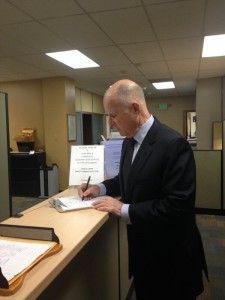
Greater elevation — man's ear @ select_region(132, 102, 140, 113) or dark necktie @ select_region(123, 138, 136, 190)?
man's ear @ select_region(132, 102, 140, 113)

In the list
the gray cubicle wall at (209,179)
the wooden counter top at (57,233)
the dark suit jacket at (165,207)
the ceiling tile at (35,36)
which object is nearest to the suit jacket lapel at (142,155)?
the dark suit jacket at (165,207)

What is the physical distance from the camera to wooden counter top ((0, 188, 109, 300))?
0.69m

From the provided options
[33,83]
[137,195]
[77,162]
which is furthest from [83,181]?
[33,83]

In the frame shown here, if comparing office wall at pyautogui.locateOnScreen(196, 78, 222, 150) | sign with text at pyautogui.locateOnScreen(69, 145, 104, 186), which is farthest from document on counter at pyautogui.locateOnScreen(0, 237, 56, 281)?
office wall at pyautogui.locateOnScreen(196, 78, 222, 150)

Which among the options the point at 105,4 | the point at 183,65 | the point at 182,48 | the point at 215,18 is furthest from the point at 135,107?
the point at 183,65

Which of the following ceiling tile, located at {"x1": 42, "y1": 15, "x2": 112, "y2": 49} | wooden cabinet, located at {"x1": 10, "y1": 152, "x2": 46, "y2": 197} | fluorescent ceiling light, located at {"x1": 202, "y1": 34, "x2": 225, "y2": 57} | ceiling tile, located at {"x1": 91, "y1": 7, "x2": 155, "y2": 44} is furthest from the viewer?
wooden cabinet, located at {"x1": 10, "y1": 152, "x2": 46, "y2": 197}

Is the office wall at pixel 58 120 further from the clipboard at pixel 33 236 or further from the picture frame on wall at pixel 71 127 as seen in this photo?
the clipboard at pixel 33 236

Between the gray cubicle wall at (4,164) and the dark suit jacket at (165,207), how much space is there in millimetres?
2283

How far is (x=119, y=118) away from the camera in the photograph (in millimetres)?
1265

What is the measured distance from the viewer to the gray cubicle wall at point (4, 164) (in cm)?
316

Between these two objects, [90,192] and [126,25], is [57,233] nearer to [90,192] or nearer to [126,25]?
[90,192]

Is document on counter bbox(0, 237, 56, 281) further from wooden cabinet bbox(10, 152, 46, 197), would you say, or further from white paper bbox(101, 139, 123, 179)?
wooden cabinet bbox(10, 152, 46, 197)

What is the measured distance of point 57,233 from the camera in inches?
40.8

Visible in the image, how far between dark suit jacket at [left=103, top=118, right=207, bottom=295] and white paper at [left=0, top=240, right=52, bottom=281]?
1.44ft
